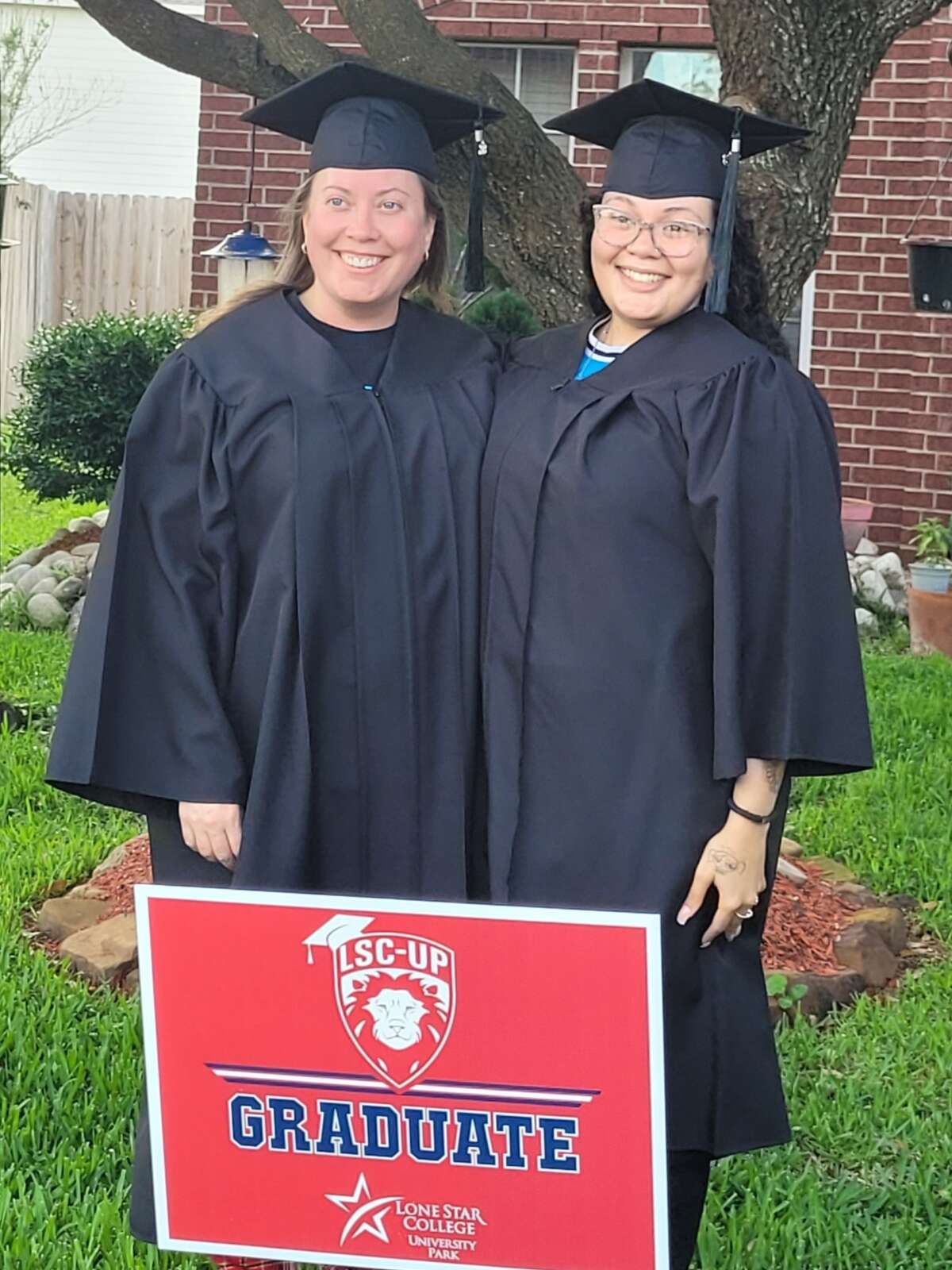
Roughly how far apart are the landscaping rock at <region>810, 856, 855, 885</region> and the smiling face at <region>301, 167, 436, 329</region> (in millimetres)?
2673

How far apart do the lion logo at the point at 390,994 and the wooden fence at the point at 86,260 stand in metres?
13.2

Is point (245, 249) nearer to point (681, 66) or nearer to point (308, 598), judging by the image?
point (308, 598)

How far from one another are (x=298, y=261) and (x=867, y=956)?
2449mm

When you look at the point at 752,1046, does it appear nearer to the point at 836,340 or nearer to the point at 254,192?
the point at 836,340

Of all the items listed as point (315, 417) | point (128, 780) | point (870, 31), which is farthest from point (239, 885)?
point (870, 31)

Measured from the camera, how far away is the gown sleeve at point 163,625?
2816 mm

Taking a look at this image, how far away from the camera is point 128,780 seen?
2869mm

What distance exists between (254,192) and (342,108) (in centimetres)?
717

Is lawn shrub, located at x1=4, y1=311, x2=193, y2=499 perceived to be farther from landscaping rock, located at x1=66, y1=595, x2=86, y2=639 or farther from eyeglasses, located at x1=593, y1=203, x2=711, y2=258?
eyeglasses, located at x1=593, y1=203, x2=711, y2=258

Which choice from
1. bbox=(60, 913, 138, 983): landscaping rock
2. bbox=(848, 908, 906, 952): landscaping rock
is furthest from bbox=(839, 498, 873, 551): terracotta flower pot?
bbox=(60, 913, 138, 983): landscaping rock

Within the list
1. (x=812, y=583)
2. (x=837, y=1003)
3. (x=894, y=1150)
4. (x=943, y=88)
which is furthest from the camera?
(x=943, y=88)

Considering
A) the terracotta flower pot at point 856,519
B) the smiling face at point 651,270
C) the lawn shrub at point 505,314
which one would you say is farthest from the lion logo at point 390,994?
the terracotta flower pot at point 856,519

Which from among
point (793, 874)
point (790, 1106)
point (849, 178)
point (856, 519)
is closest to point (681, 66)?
point (849, 178)

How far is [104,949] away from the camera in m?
4.43
